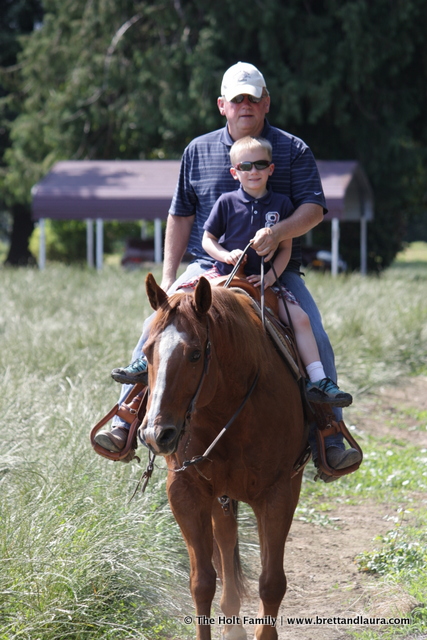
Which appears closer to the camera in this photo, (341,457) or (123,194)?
(341,457)

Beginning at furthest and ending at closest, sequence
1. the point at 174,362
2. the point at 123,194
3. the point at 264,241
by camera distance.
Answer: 1. the point at 123,194
2. the point at 264,241
3. the point at 174,362

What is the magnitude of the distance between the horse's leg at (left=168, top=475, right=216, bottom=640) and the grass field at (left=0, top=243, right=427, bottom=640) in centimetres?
43

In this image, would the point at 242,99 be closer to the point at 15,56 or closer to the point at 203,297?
the point at 203,297

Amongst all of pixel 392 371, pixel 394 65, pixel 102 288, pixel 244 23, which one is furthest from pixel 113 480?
pixel 394 65

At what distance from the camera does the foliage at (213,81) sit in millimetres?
25828

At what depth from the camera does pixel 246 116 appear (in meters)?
4.97

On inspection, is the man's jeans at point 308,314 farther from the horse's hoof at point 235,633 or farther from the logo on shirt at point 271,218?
the horse's hoof at point 235,633

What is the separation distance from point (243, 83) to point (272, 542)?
2.47 metres

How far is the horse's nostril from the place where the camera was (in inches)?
128

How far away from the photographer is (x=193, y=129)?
27.5 m

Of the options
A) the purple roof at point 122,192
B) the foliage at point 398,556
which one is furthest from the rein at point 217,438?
the purple roof at point 122,192

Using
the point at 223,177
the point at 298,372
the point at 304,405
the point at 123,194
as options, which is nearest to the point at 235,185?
the point at 223,177

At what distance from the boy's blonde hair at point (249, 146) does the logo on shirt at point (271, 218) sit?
0.93 ft

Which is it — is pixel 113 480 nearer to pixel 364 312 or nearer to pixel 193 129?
pixel 364 312
